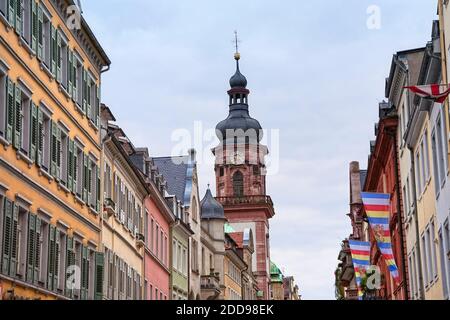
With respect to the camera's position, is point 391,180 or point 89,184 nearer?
point 89,184

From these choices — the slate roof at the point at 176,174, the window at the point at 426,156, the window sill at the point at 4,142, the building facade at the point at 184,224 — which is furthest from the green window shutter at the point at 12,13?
the slate roof at the point at 176,174

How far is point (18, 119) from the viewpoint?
29.0 meters

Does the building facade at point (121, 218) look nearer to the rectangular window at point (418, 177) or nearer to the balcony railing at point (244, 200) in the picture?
the rectangular window at point (418, 177)

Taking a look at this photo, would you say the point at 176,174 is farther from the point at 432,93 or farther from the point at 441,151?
the point at 432,93

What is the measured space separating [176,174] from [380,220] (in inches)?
1373

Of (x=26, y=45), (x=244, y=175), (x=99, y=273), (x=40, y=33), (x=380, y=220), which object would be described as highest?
(x=244, y=175)

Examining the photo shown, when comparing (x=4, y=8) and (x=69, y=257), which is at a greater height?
(x=4, y=8)

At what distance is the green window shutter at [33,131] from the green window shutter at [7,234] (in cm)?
298

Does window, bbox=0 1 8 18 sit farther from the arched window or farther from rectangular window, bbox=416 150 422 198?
the arched window

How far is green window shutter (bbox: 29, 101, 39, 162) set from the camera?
3053 cm

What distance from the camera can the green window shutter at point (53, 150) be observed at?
33.2 m

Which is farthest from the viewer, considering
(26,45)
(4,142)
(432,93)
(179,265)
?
(179,265)

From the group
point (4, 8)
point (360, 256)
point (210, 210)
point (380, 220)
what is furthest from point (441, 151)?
point (210, 210)

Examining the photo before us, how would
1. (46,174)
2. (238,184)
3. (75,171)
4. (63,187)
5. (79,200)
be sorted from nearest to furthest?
1. (46,174)
2. (63,187)
3. (75,171)
4. (79,200)
5. (238,184)
